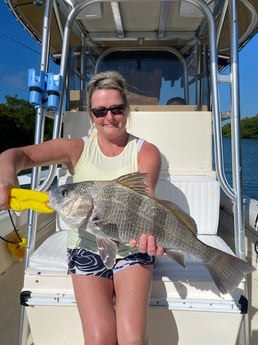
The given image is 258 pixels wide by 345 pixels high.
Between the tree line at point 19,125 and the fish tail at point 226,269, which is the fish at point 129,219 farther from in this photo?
the tree line at point 19,125

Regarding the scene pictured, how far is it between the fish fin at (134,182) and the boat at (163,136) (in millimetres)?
670

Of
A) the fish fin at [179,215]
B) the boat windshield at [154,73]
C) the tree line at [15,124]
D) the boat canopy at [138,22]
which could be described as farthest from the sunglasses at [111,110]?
the tree line at [15,124]

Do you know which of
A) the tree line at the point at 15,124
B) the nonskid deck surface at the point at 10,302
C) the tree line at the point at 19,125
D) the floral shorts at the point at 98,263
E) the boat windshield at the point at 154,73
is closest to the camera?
the floral shorts at the point at 98,263

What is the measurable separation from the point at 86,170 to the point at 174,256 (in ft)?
2.29

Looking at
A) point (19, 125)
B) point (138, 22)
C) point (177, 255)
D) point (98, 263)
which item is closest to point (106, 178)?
point (98, 263)

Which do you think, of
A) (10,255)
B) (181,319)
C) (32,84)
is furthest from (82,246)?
(10,255)

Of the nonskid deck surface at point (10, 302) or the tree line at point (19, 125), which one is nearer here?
the nonskid deck surface at point (10, 302)

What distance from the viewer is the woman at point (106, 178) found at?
1776 millimetres

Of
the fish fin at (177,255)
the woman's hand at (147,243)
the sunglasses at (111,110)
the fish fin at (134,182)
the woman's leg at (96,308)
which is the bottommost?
the woman's leg at (96,308)

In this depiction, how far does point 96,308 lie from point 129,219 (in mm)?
501

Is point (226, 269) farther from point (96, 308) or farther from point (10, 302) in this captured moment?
point (10, 302)

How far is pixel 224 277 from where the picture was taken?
180 centimetres

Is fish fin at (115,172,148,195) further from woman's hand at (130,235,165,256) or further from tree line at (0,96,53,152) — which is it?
tree line at (0,96,53,152)

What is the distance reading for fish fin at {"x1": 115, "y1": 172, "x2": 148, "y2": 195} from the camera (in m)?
1.76
